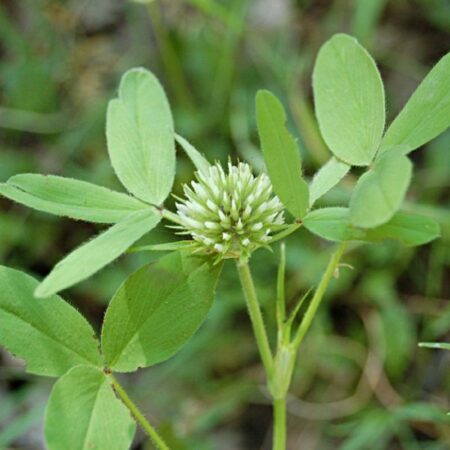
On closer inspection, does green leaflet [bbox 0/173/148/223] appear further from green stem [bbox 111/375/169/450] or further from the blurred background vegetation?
the blurred background vegetation

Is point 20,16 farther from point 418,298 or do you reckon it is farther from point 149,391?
point 418,298

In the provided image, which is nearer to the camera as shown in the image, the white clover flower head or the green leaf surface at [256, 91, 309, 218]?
the green leaf surface at [256, 91, 309, 218]

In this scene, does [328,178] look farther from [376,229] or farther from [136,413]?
[136,413]

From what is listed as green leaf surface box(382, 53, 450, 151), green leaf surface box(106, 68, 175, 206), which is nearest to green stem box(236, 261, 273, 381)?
green leaf surface box(106, 68, 175, 206)

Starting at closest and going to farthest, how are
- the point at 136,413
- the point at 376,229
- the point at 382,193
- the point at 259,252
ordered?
1. the point at 382,193
2. the point at 376,229
3. the point at 136,413
4. the point at 259,252

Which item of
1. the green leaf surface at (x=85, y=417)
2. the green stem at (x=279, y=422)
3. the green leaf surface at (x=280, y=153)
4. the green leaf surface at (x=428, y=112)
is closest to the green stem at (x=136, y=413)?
the green leaf surface at (x=85, y=417)

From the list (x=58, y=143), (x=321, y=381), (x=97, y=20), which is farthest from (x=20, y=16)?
(x=321, y=381)

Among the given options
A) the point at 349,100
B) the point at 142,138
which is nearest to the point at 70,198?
the point at 142,138
